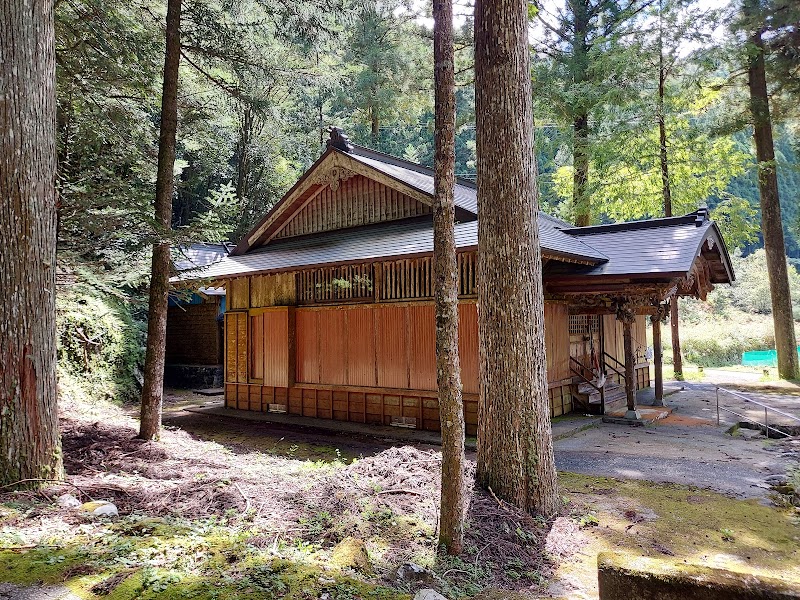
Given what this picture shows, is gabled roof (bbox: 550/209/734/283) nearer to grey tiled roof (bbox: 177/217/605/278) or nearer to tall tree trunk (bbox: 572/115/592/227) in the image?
grey tiled roof (bbox: 177/217/605/278)

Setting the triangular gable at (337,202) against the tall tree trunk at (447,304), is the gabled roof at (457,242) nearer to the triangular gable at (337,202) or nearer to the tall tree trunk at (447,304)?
the triangular gable at (337,202)

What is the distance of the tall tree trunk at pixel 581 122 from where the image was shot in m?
15.6

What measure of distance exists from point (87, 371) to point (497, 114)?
38.1 ft

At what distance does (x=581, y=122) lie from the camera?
1666 centimetres

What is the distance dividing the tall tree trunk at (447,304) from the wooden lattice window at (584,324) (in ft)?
24.7

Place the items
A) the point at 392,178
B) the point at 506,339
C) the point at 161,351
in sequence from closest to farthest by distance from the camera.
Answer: the point at 506,339 < the point at 161,351 < the point at 392,178

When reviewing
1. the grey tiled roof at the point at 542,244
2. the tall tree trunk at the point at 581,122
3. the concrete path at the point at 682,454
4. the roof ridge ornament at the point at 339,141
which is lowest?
the concrete path at the point at 682,454

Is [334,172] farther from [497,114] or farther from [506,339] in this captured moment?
[506,339]

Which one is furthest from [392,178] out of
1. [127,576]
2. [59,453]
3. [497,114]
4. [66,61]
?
[127,576]

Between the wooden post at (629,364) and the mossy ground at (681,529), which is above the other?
the wooden post at (629,364)

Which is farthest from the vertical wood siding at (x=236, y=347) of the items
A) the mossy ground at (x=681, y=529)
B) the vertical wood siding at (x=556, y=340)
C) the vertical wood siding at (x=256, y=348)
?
the mossy ground at (x=681, y=529)

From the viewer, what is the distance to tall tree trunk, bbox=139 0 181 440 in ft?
24.9

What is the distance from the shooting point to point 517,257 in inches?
204

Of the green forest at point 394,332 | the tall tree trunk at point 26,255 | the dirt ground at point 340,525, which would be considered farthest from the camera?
the tall tree trunk at point 26,255
